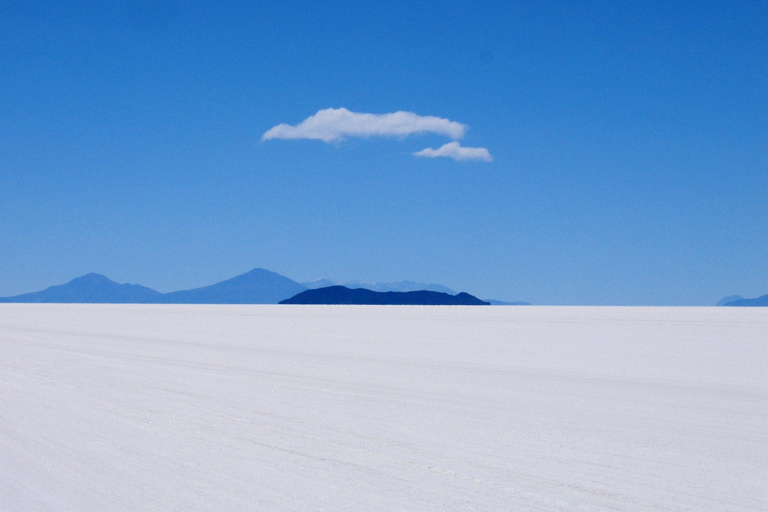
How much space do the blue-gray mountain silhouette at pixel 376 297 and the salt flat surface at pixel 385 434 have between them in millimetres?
109195

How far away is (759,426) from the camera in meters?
6.54

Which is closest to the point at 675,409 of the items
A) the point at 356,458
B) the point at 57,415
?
the point at 356,458

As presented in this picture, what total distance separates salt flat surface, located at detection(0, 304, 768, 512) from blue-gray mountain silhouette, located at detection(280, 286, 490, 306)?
109 m

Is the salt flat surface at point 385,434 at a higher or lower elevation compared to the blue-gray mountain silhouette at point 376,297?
lower

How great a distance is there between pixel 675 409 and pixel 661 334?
40.8 feet

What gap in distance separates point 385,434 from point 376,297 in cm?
12179

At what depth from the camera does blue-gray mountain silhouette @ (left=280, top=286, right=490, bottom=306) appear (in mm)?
124812

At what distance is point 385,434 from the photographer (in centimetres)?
618

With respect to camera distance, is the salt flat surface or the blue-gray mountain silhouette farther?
the blue-gray mountain silhouette

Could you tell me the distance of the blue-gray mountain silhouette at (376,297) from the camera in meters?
125

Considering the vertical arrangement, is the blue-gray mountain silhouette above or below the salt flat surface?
above

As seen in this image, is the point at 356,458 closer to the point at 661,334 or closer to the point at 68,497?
the point at 68,497

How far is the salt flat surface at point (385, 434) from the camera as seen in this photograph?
14.6 ft

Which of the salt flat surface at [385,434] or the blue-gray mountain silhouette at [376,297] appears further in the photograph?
the blue-gray mountain silhouette at [376,297]
